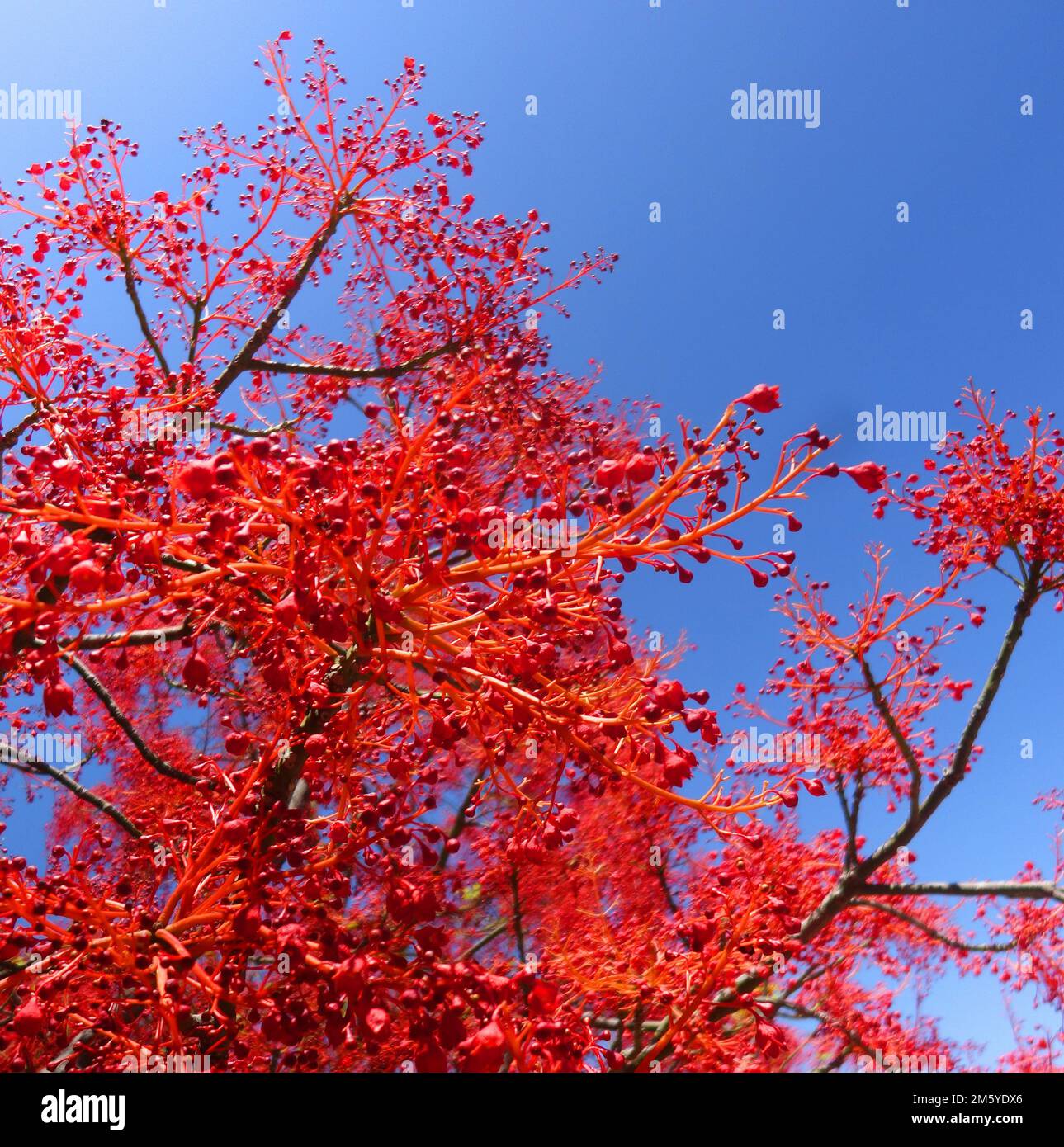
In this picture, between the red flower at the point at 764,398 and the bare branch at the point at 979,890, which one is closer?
the red flower at the point at 764,398

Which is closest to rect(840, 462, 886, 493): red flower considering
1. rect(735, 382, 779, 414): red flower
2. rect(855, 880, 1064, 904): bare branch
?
rect(735, 382, 779, 414): red flower

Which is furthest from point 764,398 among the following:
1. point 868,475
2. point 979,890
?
point 979,890

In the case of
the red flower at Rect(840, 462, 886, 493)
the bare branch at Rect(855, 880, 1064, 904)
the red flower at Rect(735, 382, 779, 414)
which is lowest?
the bare branch at Rect(855, 880, 1064, 904)

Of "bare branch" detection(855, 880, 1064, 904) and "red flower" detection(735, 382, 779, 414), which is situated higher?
"red flower" detection(735, 382, 779, 414)

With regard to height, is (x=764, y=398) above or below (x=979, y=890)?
above

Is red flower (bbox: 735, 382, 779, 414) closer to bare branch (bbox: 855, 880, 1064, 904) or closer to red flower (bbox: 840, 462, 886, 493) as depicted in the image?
red flower (bbox: 840, 462, 886, 493)

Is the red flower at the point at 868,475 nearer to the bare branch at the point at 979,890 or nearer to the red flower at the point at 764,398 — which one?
the red flower at the point at 764,398

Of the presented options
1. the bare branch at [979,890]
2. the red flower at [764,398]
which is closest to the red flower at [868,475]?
the red flower at [764,398]

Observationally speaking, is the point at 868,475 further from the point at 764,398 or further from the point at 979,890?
the point at 979,890
